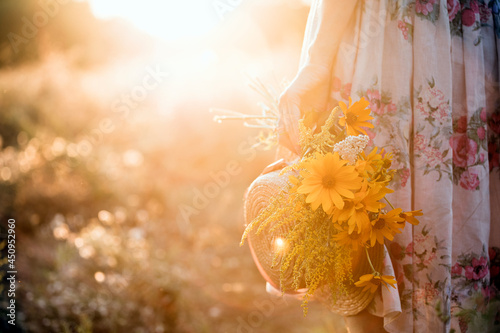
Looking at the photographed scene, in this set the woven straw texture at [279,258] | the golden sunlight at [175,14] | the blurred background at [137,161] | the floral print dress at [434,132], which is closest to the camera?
the woven straw texture at [279,258]

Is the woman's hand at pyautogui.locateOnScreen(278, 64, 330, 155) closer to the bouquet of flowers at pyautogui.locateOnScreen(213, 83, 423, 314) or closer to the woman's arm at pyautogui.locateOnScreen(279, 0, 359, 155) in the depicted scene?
the woman's arm at pyautogui.locateOnScreen(279, 0, 359, 155)

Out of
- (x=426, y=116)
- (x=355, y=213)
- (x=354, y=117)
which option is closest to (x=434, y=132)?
(x=426, y=116)

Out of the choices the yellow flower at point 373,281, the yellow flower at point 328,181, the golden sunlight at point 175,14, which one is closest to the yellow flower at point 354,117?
the yellow flower at point 328,181

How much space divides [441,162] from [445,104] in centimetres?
18

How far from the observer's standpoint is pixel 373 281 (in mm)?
1003

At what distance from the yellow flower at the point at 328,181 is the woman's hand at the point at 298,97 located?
0.29 metres

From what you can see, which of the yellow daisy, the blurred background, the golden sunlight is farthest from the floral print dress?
the golden sunlight

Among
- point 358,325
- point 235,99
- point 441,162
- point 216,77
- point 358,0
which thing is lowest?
point 358,325

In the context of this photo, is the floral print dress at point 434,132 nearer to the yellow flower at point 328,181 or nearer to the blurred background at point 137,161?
the yellow flower at point 328,181

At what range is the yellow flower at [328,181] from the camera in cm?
93

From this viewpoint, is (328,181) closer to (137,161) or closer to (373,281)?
(373,281)

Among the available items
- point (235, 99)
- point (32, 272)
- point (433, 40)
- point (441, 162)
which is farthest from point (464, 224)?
point (235, 99)

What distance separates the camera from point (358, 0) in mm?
1242

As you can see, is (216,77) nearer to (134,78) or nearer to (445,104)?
(134,78)
